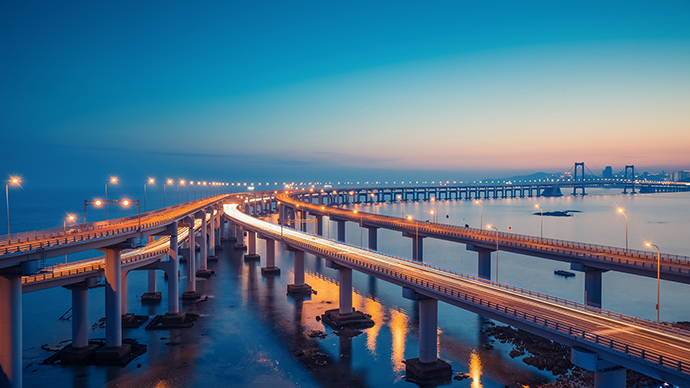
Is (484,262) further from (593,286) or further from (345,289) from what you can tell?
(345,289)

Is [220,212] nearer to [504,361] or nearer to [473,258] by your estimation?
[473,258]

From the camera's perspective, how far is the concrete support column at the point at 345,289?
46.3 m

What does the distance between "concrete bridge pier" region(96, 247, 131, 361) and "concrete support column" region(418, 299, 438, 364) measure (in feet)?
84.0

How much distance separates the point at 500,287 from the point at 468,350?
27.6 feet

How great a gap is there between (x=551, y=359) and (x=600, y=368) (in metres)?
15.9

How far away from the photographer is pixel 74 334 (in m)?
38.2

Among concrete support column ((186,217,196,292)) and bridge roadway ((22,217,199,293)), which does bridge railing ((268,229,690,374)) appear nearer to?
bridge roadway ((22,217,199,293))

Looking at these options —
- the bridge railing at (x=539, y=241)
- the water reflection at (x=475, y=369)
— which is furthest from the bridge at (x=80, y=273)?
the bridge railing at (x=539, y=241)

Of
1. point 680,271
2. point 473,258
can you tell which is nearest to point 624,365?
point 680,271

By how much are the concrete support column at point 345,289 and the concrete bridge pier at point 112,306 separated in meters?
21.2

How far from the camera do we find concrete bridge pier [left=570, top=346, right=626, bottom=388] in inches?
869

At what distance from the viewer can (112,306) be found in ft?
120

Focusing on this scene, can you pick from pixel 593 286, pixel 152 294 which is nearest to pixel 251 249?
pixel 152 294

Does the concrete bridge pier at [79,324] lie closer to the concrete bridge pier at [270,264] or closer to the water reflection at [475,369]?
the water reflection at [475,369]
